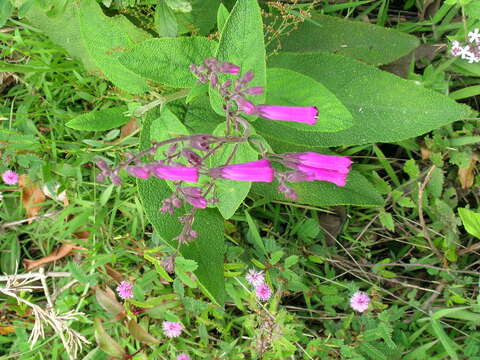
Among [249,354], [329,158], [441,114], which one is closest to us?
[329,158]

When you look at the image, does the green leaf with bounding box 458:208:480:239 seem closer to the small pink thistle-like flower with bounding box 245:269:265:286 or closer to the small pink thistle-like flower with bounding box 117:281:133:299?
the small pink thistle-like flower with bounding box 245:269:265:286

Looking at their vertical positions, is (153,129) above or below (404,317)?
above

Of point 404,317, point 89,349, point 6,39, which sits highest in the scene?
point 6,39

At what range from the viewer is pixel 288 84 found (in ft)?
6.78

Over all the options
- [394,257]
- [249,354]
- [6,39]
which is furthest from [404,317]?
[6,39]

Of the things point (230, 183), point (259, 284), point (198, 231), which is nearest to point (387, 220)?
point (259, 284)

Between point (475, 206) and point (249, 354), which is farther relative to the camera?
point (475, 206)

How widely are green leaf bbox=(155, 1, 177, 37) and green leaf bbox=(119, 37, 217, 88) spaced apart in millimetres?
388

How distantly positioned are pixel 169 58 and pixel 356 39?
4.20 ft

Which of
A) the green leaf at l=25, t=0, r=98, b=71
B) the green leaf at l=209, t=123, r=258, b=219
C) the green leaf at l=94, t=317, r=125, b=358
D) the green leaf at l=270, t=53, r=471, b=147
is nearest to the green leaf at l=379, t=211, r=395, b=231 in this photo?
the green leaf at l=270, t=53, r=471, b=147

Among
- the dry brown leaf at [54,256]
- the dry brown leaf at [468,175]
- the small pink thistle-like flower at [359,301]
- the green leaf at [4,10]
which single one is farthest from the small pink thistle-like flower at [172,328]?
the dry brown leaf at [468,175]

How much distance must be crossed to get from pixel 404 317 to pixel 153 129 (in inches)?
78.7

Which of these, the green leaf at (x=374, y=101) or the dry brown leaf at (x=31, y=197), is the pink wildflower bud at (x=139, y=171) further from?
the dry brown leaf at (x=31, y=197)

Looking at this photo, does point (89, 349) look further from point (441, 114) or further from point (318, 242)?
point (441, 114)
